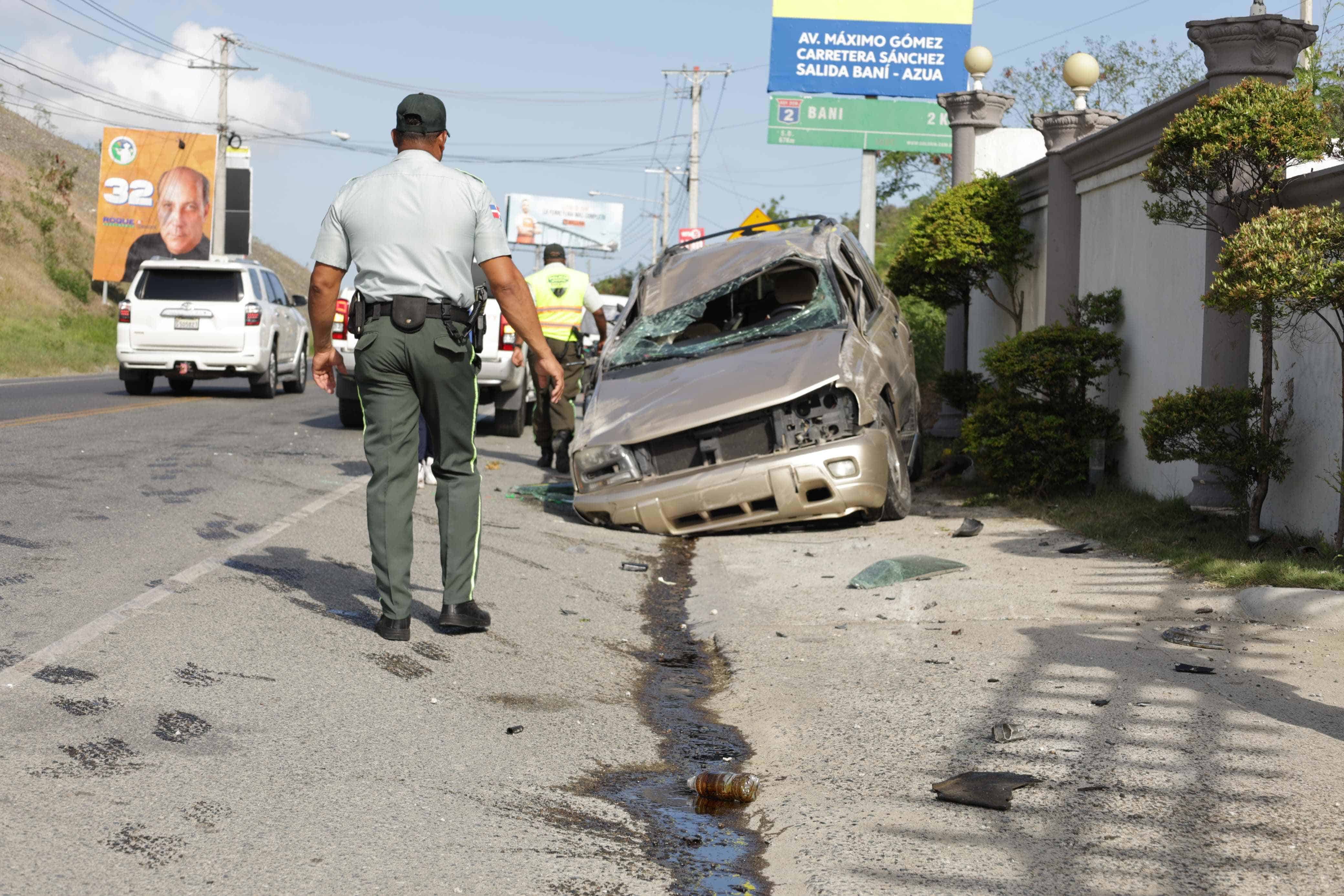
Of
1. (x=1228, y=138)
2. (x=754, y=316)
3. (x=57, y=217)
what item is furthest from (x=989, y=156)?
(x=57, y=217)

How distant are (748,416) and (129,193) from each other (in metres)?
44.8

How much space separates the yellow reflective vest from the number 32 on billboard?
41.0 m

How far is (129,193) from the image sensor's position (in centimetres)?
4850

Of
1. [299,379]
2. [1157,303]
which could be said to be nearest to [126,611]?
[1157,303]

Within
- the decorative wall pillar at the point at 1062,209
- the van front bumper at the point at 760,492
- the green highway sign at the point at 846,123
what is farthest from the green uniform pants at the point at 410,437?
the green highway sign at the point at 846,123

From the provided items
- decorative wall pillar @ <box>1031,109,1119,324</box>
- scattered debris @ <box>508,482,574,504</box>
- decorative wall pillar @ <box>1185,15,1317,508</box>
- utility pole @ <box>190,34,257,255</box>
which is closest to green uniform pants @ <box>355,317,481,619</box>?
scattered debris @ <box>508,482,574,504</box>

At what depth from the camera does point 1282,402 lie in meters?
8.16

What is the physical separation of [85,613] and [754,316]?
272 inches

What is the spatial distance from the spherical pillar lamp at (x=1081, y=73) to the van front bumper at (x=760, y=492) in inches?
216

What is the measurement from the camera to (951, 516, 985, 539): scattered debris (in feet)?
30.0

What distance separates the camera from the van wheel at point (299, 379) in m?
22.4

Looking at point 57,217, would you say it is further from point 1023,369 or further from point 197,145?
point 1023,369

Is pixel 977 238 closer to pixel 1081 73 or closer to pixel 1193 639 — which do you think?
pixel 1081 73

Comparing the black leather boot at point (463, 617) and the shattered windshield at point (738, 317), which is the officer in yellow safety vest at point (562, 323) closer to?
the shattered windshield at point (738, 317)
